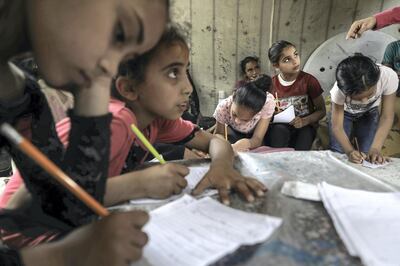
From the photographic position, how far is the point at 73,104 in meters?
0.51

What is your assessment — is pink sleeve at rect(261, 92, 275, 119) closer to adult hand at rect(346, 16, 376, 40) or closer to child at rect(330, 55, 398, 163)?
child at rect(330, 55, 398, 163)

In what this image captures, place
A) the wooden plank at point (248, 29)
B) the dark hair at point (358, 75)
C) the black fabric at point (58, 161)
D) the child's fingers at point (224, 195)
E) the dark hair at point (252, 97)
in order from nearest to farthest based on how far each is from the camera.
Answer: the black fabric at point (58, 161) → the child's fingers at point (224, 195) → the dark hair at point (358, 75) → the dark hair at point (252, 97) → the wooden plank at point (248, 29)

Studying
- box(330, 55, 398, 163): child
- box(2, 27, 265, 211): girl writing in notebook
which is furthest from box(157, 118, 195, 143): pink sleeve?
box(330, 55, 398, 163): child

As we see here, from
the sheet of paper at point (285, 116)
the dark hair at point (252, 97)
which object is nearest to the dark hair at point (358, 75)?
the dark hair at point (252, 97)

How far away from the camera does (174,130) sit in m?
0.97

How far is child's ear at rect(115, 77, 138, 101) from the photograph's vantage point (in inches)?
30.8

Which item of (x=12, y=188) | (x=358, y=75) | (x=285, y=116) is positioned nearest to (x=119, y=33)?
(x=12, y=188)

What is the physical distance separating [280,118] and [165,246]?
1.60m

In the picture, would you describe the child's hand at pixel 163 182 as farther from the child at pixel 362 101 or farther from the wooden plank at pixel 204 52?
the wooden plank at pixel 204 52

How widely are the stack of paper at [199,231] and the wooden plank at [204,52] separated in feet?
6.92

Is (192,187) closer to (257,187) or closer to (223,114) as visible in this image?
(257,187)

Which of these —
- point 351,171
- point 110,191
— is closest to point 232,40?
point 351,171

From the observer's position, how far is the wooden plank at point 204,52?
8.14 feet

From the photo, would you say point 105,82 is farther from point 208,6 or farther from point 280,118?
point 208,6
